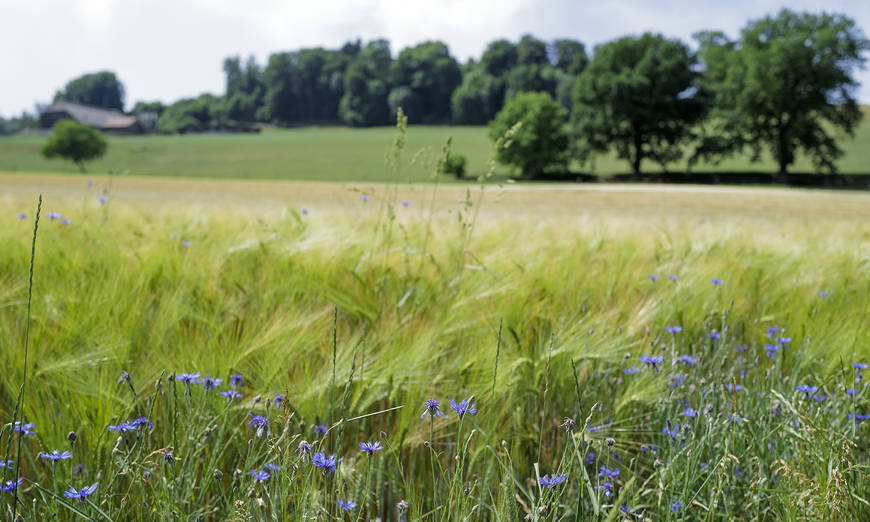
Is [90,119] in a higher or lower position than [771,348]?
higher

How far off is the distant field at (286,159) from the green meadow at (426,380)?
110 ft

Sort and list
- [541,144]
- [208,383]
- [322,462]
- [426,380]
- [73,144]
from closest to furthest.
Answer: [322,462], [208,383], [426,380], [541,144], [73,144]

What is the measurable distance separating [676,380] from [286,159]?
196 ft

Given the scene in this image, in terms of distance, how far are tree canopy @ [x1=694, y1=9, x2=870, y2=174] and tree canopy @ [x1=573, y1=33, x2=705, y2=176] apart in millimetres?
4289

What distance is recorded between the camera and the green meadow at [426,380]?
141cm

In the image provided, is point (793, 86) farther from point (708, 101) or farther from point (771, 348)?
point (771, 348)

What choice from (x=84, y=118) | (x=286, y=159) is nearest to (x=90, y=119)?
(x=84, y=118)

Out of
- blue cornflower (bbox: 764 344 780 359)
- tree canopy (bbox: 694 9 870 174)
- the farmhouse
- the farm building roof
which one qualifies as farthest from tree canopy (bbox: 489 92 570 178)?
the farm building roof

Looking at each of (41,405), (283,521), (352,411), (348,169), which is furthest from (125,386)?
(348,169)

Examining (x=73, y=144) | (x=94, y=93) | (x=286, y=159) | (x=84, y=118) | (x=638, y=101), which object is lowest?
(x=286, y=159)

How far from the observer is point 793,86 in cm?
3778

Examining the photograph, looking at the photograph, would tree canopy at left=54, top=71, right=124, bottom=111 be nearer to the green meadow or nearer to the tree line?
the tree line

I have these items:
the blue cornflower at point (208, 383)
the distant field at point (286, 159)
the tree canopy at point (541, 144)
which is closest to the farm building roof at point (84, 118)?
the distant field at point (286, 159)

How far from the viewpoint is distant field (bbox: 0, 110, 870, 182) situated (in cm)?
4697
